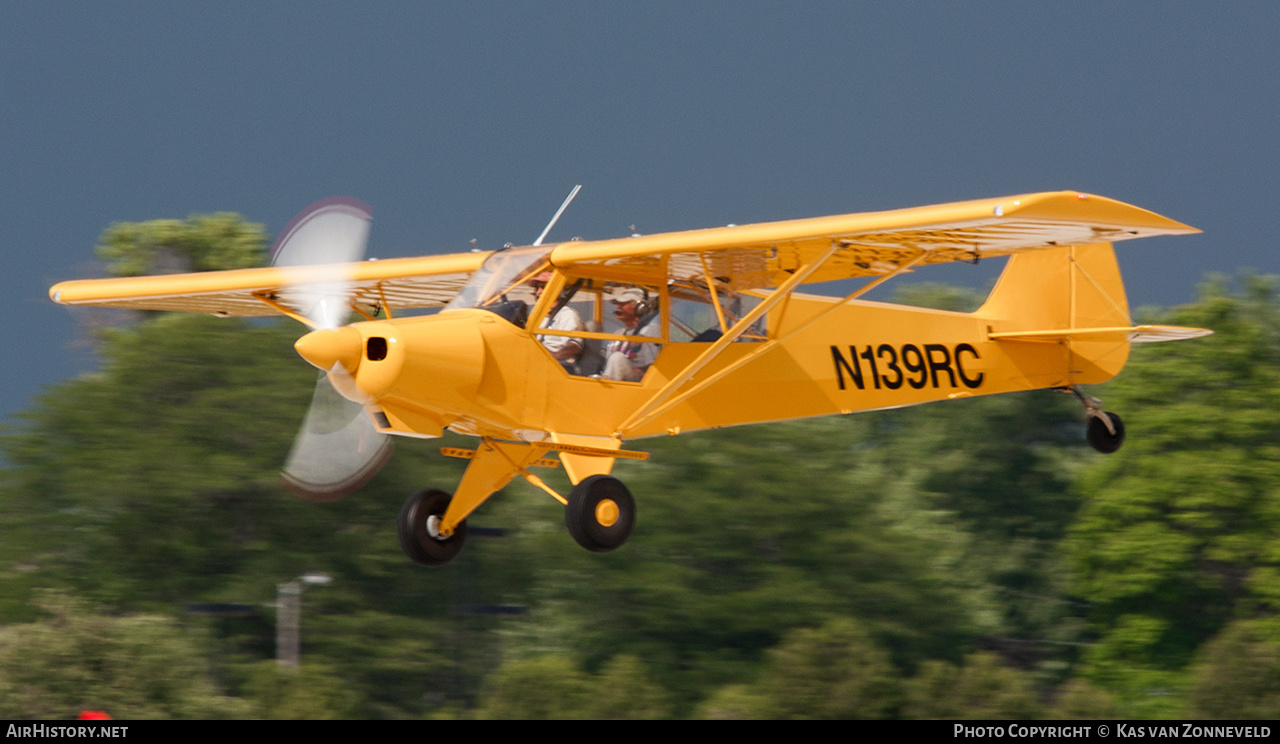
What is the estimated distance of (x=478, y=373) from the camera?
32.4 feet

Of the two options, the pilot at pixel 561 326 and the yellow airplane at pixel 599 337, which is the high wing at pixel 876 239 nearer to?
the yellow airplane at pixel 599 337

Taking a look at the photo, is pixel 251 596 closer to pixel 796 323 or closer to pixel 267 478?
pixel 267 478

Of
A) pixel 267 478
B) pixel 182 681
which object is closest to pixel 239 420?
pixel 267 478

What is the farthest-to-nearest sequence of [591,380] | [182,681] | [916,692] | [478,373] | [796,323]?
[916,692], [182,681], [796,323], [591,380], [478,373]

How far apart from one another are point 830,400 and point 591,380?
2562 mm

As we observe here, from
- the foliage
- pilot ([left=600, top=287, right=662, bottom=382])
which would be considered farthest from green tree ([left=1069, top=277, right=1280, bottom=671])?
pilot ([left=600, top=287, right=662, bottom=382])

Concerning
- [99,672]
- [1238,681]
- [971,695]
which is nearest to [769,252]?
Result: [99,672]

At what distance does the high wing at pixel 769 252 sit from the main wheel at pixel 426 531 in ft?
5.76

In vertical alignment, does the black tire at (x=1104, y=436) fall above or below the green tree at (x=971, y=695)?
above

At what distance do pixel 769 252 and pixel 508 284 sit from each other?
1.96 meters

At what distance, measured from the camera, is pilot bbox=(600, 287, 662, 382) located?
1081 cm

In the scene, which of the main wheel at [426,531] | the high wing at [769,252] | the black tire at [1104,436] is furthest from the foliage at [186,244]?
the main wheel at [426,531]

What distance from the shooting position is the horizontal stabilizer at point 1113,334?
41.4ft

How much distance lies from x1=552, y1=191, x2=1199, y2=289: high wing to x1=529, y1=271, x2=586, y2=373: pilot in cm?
28
